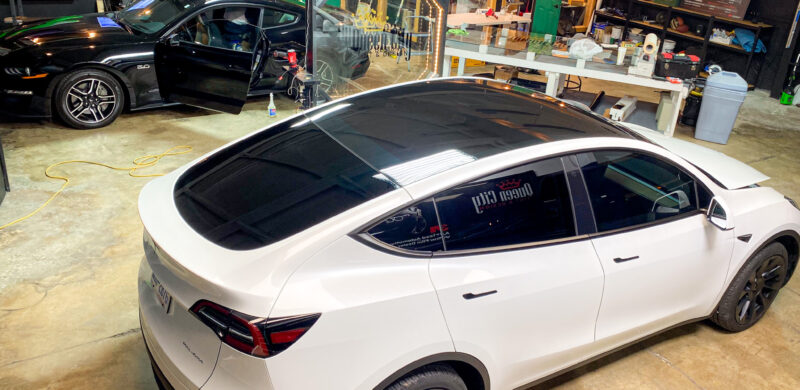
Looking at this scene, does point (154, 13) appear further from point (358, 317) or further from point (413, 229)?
point (358, 317)

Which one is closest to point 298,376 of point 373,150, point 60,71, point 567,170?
point 373,150

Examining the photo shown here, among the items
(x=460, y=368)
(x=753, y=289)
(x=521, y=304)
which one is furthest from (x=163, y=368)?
(x=753, y=289)

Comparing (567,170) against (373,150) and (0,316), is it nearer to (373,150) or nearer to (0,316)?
(373,150)

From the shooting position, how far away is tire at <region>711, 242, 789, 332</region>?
3367 millimetres

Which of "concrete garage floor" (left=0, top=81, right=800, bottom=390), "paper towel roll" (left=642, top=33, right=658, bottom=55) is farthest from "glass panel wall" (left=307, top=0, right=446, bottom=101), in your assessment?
"paper towel roll" (left=642, top=33, right=658, bottom=55)

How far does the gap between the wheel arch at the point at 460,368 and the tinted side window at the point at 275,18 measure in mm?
5716

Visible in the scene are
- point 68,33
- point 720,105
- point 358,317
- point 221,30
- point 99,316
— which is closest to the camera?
point 358,317

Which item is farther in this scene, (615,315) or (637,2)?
(637,2)

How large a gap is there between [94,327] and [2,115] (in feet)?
14.1

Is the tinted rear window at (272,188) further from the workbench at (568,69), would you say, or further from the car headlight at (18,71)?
the workbench at (568,69)

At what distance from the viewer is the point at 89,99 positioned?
6.12 meters

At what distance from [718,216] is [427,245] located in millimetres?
1616

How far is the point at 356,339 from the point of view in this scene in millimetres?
1979

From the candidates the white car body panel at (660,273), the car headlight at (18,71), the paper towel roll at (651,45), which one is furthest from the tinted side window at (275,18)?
the white car body panel at (660,273)
